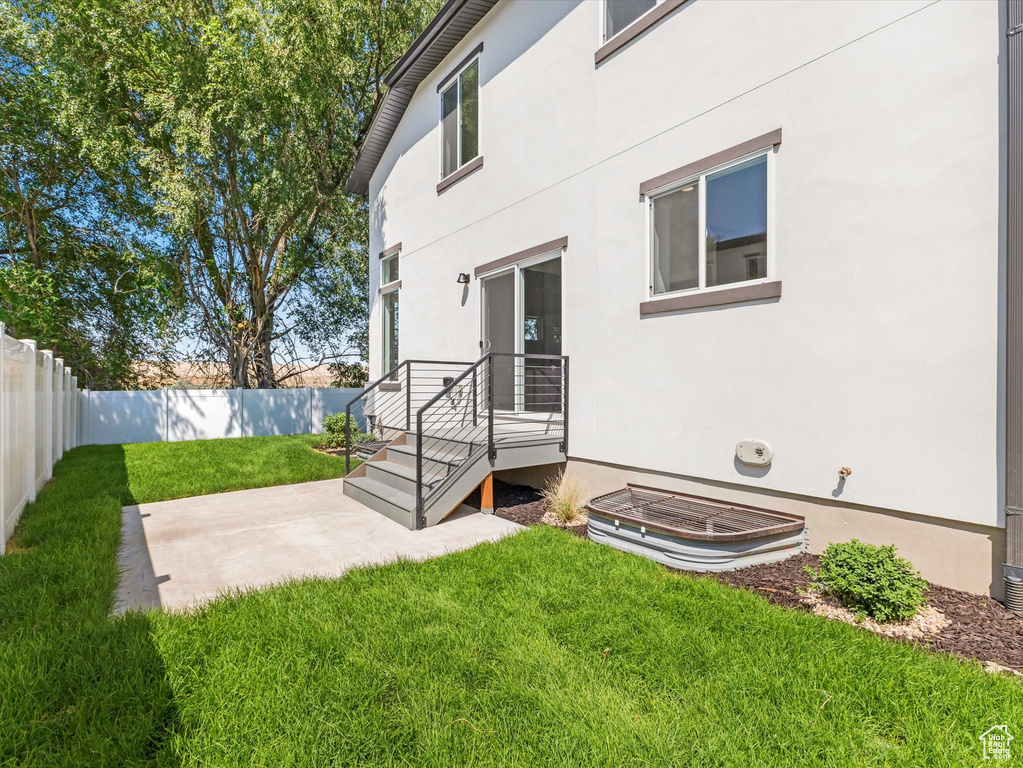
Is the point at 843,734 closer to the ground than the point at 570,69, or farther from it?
closer to the ground

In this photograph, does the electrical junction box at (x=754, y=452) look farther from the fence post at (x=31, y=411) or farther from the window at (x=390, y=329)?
the window at (x=390, y=329)

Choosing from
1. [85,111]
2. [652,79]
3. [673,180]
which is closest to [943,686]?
[673,180]

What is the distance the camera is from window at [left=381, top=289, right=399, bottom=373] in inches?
448

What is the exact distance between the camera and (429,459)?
6504mm

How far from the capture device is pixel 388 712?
93.4 inches

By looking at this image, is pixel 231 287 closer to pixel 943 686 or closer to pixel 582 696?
pixel 582 696

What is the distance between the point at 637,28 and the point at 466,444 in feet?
16.8

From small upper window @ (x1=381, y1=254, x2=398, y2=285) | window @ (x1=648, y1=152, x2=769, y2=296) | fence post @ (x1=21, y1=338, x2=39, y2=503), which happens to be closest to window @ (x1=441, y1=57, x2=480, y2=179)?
small upper window @ (x1=381, y1=254, x2=398, y2=285)

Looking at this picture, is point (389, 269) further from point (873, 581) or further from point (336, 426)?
point (873, 581)

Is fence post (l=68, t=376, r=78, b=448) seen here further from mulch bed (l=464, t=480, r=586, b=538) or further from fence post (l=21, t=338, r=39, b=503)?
mulch bed (l=464, t=480, r=586, b=538)

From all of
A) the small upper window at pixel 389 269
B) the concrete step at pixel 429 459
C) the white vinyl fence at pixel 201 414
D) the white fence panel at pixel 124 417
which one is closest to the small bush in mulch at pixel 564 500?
the concrete step at pixel 429 459

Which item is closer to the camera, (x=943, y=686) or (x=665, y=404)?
(x=943, y=686)

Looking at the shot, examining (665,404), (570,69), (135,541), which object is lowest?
(135,541)

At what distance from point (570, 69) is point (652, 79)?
153cm
